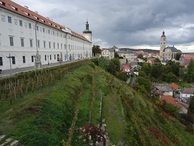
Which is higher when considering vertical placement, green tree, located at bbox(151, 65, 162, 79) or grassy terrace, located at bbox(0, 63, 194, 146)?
grassy terrace, located at bbox(0, 63, 194, 146)

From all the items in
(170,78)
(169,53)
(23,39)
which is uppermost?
(23,39)

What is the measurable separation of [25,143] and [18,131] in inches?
32.9

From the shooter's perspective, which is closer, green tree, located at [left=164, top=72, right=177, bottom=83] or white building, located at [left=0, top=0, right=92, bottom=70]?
white building, located at [left=0, top=0, right=92, bottom=70]

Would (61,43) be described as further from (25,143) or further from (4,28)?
(25,143)

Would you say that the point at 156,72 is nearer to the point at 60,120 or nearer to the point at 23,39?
the point at 23,39

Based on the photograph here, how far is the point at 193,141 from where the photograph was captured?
20.9 meters

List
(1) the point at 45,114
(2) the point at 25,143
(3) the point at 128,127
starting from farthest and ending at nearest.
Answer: (3) the point at 128,127
(1) the point at 45,114
(2) the point at 25,143

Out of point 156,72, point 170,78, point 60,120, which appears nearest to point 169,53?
point 156,72

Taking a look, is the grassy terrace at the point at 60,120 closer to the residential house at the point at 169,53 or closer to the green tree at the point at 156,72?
the green tree at the point at 156,72

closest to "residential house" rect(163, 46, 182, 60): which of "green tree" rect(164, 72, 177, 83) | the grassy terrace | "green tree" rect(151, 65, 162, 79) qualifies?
"green tree" rect(151, 65, 162, 79)

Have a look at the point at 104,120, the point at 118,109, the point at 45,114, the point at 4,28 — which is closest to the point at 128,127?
the point at 104,120

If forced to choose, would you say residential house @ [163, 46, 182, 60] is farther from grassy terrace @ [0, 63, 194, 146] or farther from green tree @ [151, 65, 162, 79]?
grassy terrace @ [0, 63, 194, 146]

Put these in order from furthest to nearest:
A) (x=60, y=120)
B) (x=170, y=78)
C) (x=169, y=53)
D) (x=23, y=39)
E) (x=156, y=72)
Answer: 1. (x=169, y=53)
2. (x=156, y=72)
3. (x=170, y=78)
4. (x=23, y=39)
5. (x=60, y=120)

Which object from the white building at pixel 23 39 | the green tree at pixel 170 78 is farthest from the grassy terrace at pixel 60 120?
the green tree at pixel 170 78
